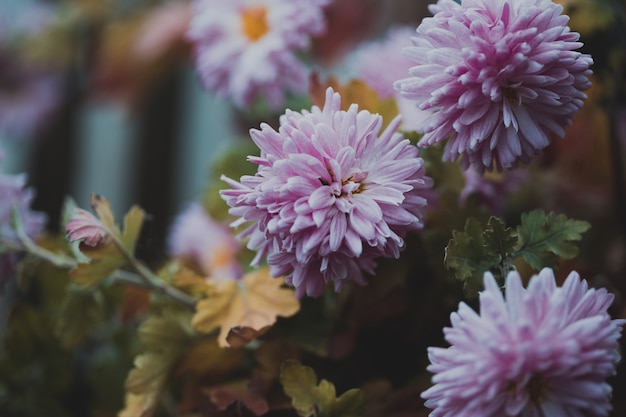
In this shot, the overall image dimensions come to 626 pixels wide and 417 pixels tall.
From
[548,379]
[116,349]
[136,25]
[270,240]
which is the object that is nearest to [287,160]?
[270,240]

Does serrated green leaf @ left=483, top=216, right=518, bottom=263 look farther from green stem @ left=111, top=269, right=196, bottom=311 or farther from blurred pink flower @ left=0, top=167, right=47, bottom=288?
blurred pink flower @ left=0, top=167, right=47, bottom=288

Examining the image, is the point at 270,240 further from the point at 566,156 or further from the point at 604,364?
the point at 566,156

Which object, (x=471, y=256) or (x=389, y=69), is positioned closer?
(x=471, y=256)

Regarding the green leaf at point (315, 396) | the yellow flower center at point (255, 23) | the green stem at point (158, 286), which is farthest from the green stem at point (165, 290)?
the yellow flower center at point (255, 23)

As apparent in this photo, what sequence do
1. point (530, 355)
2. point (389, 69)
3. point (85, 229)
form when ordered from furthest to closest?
point (389, 69)
point (85, 229)
point (530, 355)

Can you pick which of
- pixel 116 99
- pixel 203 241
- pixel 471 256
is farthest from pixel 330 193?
pixel 116 99

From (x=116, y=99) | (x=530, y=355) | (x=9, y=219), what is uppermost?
(x=116, y=99)

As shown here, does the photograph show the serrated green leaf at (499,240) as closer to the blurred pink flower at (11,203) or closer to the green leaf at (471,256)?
the green leaf at (471,256)

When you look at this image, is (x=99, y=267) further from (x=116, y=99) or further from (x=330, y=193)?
(x=116, y=99)
